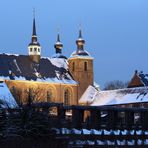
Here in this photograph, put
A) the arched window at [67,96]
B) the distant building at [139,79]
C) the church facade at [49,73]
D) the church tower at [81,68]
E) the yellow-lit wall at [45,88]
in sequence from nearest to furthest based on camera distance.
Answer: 1. the yellow-lit wall at [45,88]
2. the church facade at [49,73]
3. the distant building at [139,79]
4. the arched window at [67,96]
5. the church tower at [81,68]

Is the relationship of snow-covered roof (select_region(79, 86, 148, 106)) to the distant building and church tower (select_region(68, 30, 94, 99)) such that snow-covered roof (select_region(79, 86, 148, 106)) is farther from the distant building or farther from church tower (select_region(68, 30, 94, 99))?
the distant building

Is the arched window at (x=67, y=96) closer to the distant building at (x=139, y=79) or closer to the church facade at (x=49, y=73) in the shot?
the church facade at (x=49, y=73)

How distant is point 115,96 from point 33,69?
51.3ft

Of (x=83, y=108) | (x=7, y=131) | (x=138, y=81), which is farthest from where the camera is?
(x=138, y=81)

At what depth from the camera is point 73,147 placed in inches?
1677

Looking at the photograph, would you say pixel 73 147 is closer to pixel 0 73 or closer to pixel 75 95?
pixel 0 73

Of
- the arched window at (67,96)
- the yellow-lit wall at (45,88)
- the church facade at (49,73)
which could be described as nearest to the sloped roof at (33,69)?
the church facade at (49,73)

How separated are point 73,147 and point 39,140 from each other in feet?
26.7

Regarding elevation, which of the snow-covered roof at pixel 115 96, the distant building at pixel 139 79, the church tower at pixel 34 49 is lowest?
the snow-covered roof at pixel 115 96

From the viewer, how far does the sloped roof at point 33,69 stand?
100 metres

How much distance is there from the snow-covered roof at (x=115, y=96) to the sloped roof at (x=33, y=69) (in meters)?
4.10

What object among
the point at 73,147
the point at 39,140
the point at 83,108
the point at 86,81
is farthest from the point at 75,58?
the point at 39,140

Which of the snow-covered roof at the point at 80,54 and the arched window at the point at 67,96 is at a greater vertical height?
the snow-covered roof at the point at 80,54

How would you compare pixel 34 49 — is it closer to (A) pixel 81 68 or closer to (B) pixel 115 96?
(A) pixel 81 68
